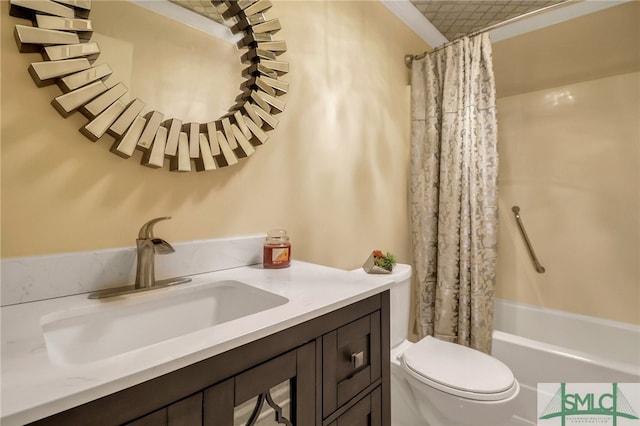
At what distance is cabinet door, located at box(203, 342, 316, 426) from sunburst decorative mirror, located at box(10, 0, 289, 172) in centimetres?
69

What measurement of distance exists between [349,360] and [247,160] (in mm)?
823

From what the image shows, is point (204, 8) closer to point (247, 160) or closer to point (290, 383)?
point (247, 160)

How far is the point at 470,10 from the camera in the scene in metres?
2.15

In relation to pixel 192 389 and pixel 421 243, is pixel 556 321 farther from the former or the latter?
pixel 192 389

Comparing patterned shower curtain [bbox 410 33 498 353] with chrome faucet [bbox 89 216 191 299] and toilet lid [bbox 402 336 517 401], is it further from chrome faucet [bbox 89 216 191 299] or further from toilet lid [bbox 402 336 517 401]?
chrome faucet [bbox 89 216 191 299]

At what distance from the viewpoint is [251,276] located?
1063 millimetres

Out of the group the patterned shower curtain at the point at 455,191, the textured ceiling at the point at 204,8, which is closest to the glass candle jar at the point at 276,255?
the textured ceiling at the point at 204,8

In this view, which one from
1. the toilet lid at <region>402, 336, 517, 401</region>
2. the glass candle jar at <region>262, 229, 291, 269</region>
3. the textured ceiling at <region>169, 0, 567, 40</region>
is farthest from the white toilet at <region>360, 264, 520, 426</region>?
the textured ceiling at <region>169, 0, 567, 40</region>

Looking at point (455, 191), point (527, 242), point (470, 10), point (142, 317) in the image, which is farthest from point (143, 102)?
point (527, 242)

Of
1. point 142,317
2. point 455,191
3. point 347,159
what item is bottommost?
point 142,317

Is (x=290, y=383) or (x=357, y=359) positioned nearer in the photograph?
(x=290, y=383)

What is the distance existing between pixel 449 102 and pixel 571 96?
87cm

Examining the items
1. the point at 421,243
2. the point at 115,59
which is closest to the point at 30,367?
the point at 115,59

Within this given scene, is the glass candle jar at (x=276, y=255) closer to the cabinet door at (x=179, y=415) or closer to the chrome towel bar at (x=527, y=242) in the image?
the cabinet door at (x=179, y=415)
